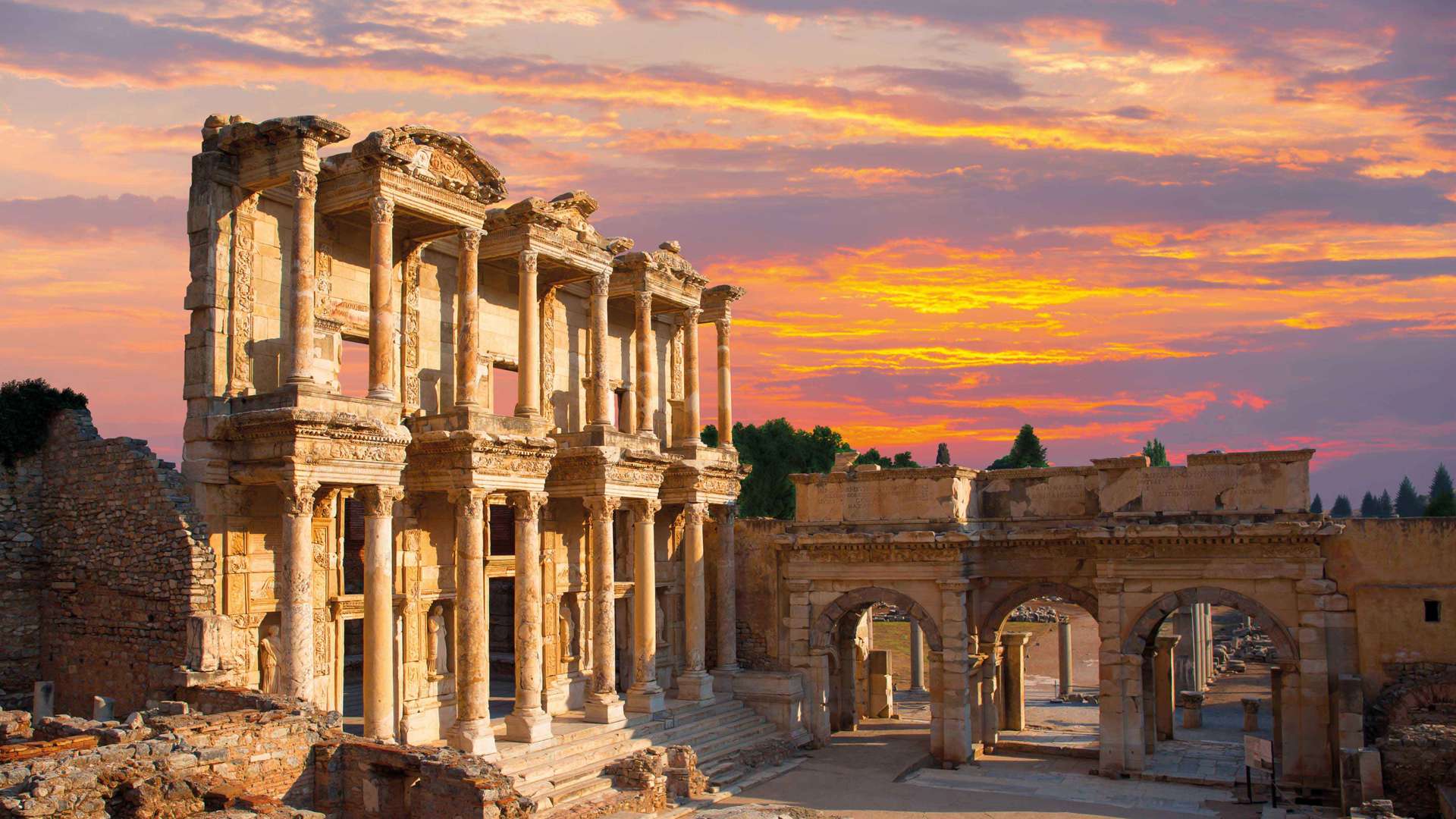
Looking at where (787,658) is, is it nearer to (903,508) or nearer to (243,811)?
(903,508)

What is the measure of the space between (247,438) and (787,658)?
15182 mm

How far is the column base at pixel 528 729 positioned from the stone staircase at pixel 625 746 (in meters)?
0.22

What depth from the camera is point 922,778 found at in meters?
25.6

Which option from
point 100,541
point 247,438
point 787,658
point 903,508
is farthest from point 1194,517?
point 100,541

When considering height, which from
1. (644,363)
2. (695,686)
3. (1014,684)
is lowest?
(1014,684)

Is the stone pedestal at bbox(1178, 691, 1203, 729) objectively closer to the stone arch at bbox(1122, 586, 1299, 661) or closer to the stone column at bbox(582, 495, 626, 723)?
the stone arch at bbox(1122, 586, 1299, 661)

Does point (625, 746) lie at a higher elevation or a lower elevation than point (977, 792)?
higher

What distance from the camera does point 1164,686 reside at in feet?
97.8

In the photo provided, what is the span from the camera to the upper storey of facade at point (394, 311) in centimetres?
1944

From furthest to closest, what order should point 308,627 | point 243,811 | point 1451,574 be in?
point 1451,574, point 308,627, point 243,811

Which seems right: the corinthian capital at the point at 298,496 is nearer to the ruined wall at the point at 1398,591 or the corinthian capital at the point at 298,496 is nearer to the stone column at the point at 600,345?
the stone column at the point at 600,345

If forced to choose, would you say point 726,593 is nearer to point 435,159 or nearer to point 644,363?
point 644,363

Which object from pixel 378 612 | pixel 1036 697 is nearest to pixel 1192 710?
pixel 1036 697

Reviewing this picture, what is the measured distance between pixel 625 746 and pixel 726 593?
23.3ft
